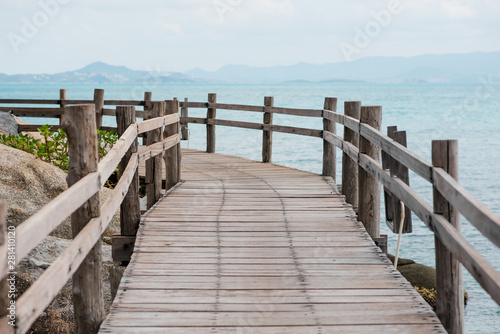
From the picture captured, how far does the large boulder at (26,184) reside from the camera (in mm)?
6988

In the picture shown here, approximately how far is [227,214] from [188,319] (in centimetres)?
300

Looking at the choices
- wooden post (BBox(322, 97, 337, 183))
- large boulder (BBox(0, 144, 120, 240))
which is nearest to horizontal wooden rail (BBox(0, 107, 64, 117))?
large boulder (BBox(0, 144, 120, 240))

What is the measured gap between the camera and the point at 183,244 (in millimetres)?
5660

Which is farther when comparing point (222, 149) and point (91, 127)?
point (222, 149)

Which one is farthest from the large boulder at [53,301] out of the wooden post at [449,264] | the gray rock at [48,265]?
the wooden post at [449,264]

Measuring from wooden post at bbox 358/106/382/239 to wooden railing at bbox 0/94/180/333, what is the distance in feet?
7.62

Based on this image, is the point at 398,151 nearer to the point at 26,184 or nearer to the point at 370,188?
the point at 370,188

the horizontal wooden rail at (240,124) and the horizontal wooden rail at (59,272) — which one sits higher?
the horizontal wooden rail at (240,124)

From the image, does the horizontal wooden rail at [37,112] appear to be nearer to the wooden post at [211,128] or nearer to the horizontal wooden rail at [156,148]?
the wooden post at [211,128]

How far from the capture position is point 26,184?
7289 mm

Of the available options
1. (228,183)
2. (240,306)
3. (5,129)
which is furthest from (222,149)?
(240,306)

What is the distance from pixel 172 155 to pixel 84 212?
443cm

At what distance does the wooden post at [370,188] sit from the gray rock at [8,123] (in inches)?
369

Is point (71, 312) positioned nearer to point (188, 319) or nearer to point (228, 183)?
point (188, 319)
